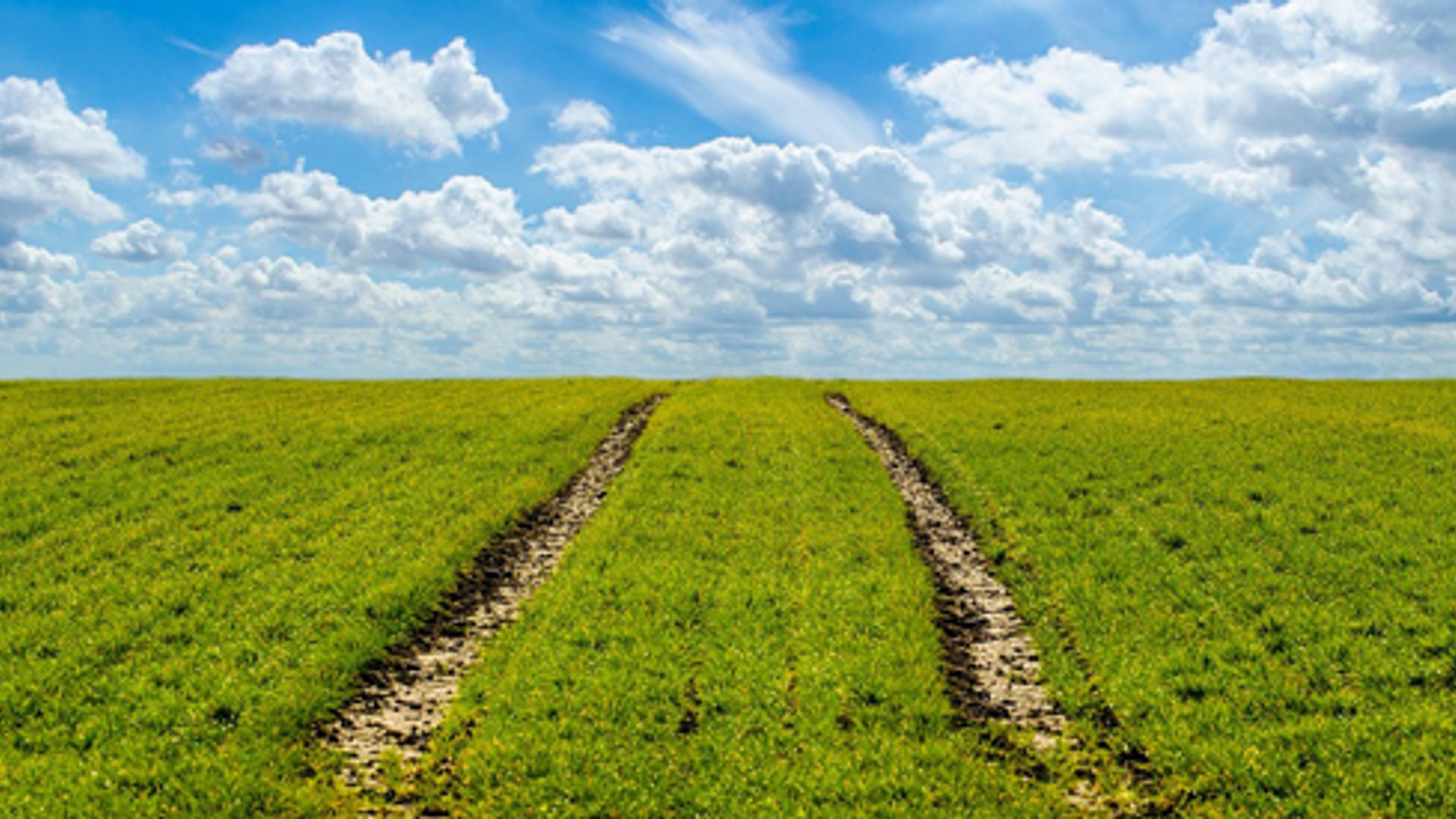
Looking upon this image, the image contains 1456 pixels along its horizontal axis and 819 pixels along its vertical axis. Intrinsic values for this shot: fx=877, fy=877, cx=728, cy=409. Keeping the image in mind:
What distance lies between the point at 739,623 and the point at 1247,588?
11924 mm

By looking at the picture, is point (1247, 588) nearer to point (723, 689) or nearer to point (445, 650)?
point (723, 689)

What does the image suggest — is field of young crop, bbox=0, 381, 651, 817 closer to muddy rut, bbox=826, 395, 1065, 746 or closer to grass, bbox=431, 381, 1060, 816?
grass, bbox=431, 381, 1060, 816

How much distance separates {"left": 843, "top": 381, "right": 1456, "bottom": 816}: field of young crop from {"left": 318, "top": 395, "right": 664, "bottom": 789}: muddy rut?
1141 cm

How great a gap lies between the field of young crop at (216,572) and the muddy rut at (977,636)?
11218mm

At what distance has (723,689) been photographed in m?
15.4

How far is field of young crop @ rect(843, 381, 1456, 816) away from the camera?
1332 cm

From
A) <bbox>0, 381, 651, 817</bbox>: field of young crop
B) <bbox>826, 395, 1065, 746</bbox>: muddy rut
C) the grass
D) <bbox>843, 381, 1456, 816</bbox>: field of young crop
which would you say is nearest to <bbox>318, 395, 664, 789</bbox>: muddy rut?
<bbox>0, 381, 651, 817</bbox>: field of young crop

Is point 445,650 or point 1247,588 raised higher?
point 1247,588

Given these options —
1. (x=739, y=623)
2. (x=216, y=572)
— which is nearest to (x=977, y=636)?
(x=739, y=623)

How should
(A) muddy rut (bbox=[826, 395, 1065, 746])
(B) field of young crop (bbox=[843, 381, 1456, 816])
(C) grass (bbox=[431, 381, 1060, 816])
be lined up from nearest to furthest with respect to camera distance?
(C) grass (bbox=[431, 381, 1060, 816]) < (B) field of young crop (bbox=[843, 381, 1456, 816]) < (A) muddy rut (bbox=[826, 395, 1065, 746])

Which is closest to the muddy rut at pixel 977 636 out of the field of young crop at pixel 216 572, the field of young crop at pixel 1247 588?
the field of young crop at pixel 1247 588

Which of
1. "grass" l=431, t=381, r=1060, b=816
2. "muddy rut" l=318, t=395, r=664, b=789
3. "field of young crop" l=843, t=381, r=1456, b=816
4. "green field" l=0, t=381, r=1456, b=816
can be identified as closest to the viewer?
"grass" l=431, t=381, r=1060, b=816

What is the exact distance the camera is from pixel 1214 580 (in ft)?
69.1

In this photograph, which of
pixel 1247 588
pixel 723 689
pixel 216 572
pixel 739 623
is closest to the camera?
pixel 723 689
